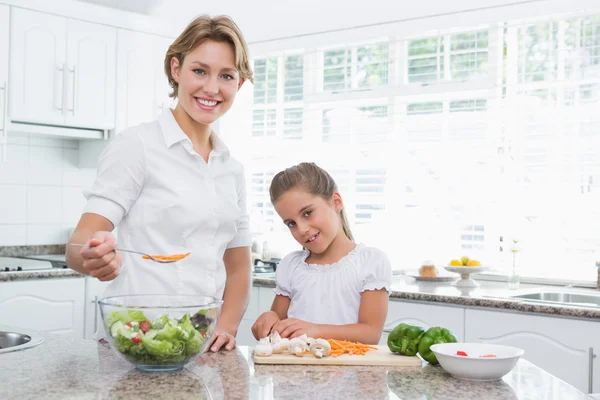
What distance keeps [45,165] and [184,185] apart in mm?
2822

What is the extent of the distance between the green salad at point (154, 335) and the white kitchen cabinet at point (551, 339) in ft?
5.81

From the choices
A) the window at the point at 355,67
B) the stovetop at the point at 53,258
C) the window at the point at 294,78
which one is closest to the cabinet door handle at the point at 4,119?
the stovetop at the point at 53,258

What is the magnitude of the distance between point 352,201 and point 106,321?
3.04 m

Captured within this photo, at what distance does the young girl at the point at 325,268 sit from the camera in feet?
6.45

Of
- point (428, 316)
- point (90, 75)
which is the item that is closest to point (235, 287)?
point (428, 316)

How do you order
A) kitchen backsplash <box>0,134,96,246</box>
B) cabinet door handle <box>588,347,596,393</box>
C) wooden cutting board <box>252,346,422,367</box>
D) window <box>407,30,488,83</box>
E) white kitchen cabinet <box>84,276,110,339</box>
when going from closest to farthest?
wooden cutting board <box>252,346,422,367</box>
cabinet door handle <box>588,347,596,393</box>
white kitchen cabinet <box>84,276,110,339</box>
window <box>407,30,488,83</box>
kitchen backsplash <box>0,134,96,246</box>

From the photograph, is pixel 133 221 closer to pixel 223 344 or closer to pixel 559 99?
pixel 223 344

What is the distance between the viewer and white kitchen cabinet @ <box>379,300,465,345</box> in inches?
119

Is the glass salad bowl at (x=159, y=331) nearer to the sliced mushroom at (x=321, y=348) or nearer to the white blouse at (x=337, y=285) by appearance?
the sliced mushroom at (x=321, y=348)

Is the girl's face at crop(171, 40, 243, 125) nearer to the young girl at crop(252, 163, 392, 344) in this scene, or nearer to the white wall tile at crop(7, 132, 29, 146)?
the young girl at crop(252, 163, 392, 344)

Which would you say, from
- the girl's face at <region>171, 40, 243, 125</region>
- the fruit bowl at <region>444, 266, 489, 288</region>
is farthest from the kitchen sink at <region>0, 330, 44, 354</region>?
the fruit bowl at <region>444, 266, 489, 288</region>

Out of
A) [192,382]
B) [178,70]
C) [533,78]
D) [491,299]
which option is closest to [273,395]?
[192,382]

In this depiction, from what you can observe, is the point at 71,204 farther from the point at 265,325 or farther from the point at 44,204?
the point at 265,325

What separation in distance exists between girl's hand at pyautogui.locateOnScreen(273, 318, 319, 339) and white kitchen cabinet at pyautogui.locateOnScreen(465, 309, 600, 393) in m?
1.31
